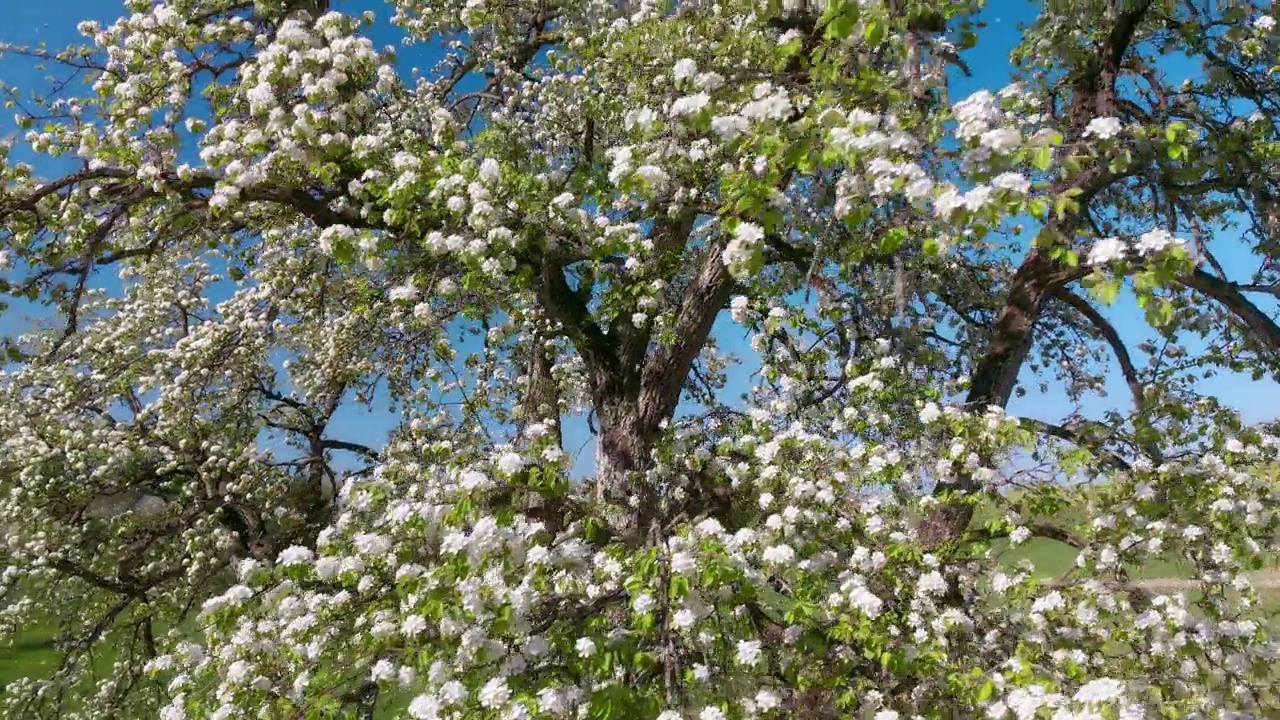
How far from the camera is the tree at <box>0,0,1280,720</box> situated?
379cm

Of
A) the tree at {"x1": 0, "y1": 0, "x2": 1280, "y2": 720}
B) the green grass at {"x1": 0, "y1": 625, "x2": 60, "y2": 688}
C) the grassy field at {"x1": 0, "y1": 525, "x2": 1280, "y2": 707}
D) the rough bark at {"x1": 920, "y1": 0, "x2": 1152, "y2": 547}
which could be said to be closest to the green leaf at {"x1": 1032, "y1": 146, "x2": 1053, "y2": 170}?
the tree at {"x1": 0, "y1": 0, "x2": 1280, "y2": 720}

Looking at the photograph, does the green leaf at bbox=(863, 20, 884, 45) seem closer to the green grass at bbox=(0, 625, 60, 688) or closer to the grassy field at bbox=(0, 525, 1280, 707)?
the grassy field at bbox=(0, 525, 1280, 707)

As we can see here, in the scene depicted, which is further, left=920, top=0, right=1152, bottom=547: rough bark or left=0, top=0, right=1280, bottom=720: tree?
left=920, top=0, right=1152, bottom=547: rough bark

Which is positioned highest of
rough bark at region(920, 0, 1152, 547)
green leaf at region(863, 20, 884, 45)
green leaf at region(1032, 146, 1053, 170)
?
rough bark at region(920, 0, 1152, 547)

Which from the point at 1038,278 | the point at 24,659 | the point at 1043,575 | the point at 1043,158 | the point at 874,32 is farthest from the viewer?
the point at 24,659

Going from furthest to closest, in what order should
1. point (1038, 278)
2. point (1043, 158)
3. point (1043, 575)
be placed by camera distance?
point (1038, 278)
point (1043, 575)
point (1043, 158)

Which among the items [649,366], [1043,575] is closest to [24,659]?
[649,366]

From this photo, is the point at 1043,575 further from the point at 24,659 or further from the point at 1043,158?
the point at 24,659

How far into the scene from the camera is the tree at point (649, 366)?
149 inches

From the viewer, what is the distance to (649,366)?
22.5 ft

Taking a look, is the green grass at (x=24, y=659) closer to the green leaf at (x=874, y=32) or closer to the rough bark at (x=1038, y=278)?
the rough bark at (x=1038, y=278)

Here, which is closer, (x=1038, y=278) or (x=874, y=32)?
(x=874, y=32)

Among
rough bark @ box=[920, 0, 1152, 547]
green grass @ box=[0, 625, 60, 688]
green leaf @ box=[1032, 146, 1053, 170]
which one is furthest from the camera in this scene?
green grass @ box=[0, 625, 60, 688]

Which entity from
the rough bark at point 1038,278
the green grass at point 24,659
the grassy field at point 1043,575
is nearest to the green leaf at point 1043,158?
the grassy field at point 1043,575
